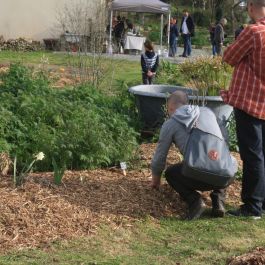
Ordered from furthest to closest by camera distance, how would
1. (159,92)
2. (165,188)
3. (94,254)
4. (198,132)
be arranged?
(159,92)
(165,188)
(198,132)
(94,254)

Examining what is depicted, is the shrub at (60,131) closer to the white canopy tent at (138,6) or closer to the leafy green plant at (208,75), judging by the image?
the leafy green plant at (208,75)

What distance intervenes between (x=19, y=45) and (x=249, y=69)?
24109 millimetres

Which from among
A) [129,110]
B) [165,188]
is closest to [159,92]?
[129,110]

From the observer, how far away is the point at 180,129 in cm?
560

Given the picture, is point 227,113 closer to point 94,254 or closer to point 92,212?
point 92,212

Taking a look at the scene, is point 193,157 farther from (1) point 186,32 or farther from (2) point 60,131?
(1) point 186,32

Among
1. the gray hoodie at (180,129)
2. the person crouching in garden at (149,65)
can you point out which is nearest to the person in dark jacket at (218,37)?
the person crouching in garden at (149,65)

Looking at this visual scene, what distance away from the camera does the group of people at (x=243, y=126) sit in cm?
552

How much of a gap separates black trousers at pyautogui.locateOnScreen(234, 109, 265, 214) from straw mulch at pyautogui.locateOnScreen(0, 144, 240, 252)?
0.53 meters

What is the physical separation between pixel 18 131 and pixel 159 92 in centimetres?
313

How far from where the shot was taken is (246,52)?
18.1ft

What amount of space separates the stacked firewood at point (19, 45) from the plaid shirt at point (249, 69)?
23.6m

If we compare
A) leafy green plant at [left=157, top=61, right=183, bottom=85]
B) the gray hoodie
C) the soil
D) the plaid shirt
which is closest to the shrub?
the soil

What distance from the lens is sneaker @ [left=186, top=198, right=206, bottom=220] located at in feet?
18.5
